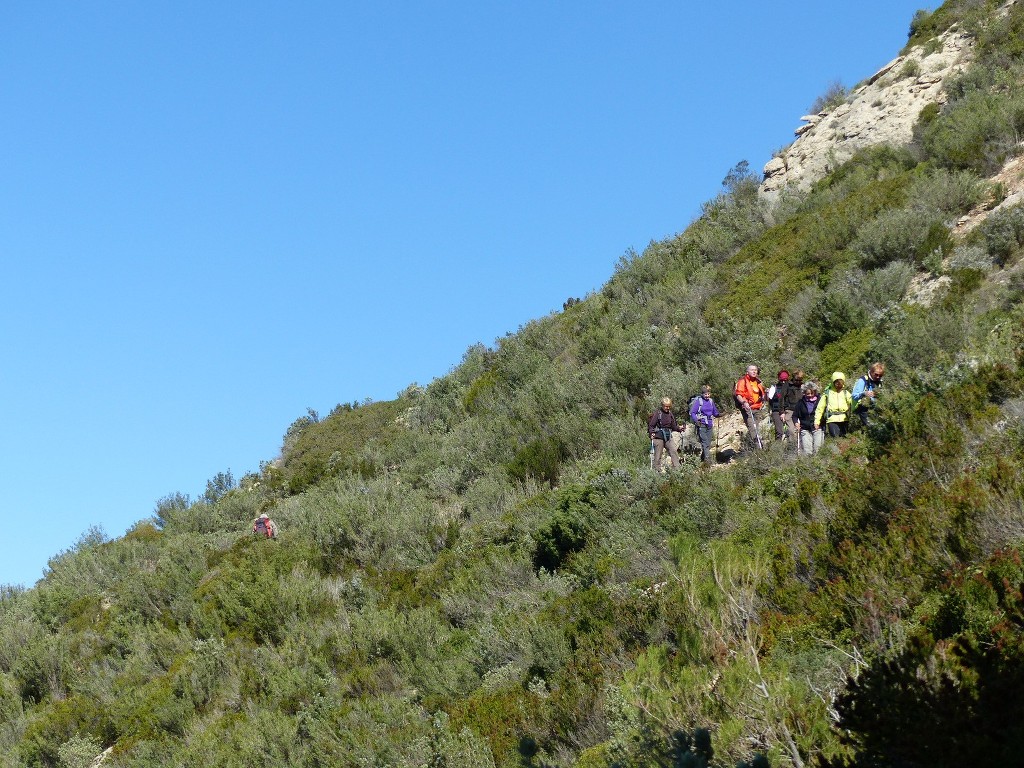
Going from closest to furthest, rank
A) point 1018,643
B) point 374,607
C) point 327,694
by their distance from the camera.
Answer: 1. point 1018,643
2. point 327,694
3. point 374,607

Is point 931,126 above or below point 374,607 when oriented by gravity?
above

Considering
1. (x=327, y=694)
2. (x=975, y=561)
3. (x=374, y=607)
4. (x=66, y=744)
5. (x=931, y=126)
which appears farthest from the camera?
(x=931, y=126)

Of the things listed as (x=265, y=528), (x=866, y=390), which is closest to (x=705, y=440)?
(x=866, y=390)

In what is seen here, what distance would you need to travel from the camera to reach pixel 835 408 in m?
11.4

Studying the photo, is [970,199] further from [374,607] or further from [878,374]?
[374,607]

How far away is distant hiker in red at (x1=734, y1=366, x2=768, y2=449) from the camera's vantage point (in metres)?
12.5

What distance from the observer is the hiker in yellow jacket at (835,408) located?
11328 millimetres

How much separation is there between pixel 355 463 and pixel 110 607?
22.3ft

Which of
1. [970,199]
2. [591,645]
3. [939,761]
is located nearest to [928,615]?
[939,761]

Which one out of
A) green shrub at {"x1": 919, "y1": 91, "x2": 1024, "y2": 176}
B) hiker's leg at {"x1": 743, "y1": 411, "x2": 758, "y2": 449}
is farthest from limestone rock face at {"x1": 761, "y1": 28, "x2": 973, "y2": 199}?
hiker's leg at {"x1": 743, "y1": 411, "x2": 758, "y2": 449}

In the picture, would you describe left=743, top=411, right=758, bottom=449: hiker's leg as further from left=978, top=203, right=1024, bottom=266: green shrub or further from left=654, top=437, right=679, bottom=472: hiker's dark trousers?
left=978, top=203, right=1024, bottom=266: green shrub

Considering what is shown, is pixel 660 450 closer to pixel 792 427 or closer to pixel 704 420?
pixel 704 420

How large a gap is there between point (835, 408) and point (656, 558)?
337 cm

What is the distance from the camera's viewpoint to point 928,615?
534 cm
